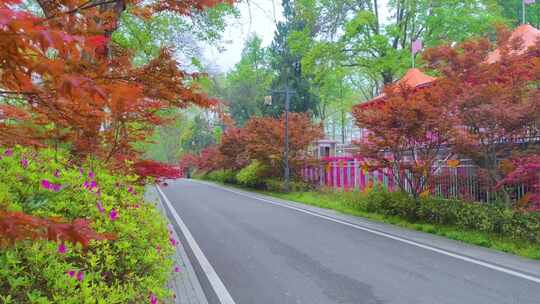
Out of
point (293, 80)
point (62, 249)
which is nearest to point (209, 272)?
point (62, 249)

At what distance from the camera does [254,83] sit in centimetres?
4953

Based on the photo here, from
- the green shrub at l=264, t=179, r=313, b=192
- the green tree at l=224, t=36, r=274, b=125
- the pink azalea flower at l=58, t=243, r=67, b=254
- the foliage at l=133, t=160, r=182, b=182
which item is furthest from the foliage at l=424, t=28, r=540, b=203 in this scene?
the green tree at l=224, t=36, r=274, b=125

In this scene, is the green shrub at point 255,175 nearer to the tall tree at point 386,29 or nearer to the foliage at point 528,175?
the tall tree at point 386,29

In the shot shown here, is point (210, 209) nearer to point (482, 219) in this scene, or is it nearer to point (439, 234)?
point (439, 234)

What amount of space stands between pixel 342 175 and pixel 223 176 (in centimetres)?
1642

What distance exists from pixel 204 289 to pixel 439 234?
6.09 metres

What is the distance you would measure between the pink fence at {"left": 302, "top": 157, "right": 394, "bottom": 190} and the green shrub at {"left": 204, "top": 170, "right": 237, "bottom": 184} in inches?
385

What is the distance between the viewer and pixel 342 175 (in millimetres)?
19969

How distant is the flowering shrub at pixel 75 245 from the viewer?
2.37 meters

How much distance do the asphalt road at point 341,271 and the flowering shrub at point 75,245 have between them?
6.10ft

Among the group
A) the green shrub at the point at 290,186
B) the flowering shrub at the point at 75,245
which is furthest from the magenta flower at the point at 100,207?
the green shrub at the point at 290,186

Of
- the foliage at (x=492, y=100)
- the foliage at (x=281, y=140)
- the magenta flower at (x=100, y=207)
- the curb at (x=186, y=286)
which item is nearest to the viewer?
the magenta flower at (x=100, y=207)

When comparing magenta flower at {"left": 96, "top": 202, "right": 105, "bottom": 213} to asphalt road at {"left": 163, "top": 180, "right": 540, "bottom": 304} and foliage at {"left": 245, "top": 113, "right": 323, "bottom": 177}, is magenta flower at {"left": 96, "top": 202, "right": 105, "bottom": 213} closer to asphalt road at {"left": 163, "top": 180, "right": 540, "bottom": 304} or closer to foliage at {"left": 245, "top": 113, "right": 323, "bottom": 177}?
asphalt road at {"left": 163, "top": 180, "right": 540, "bottom": 304}

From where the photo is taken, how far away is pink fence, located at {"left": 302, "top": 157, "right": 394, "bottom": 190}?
56.5 feet
